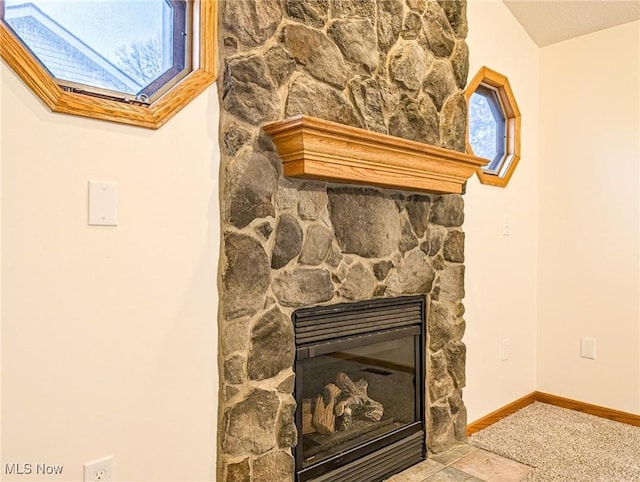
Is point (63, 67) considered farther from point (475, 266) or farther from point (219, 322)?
point (475, 266)

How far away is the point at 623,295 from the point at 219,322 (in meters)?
2.63

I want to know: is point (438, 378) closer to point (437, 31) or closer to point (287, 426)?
point (287, 426)

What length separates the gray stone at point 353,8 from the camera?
1.93 m

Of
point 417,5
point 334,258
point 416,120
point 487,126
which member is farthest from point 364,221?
point 487,126

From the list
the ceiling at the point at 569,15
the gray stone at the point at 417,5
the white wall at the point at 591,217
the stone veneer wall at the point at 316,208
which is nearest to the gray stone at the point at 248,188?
the stone veneer wall at the point at 316,208

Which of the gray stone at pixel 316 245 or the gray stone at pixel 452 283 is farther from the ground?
the gray stone at pixel 316 245

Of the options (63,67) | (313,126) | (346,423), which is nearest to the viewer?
(63,67)

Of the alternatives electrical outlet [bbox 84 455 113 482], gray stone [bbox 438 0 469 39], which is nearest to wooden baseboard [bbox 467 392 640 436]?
electrical outlet [bbox 84 455 113 482]

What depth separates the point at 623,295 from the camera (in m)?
2.92

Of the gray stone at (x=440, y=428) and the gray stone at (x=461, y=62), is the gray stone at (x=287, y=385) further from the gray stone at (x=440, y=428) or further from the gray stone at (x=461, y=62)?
the gray stone at (x=461, y=62)

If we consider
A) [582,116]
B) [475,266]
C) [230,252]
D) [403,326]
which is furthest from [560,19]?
[230,252]

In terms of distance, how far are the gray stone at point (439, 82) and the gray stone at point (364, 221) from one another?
65 centimetres

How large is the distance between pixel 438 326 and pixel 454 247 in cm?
44

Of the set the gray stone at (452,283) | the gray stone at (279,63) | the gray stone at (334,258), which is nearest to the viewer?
the gray stone at (279,63)
